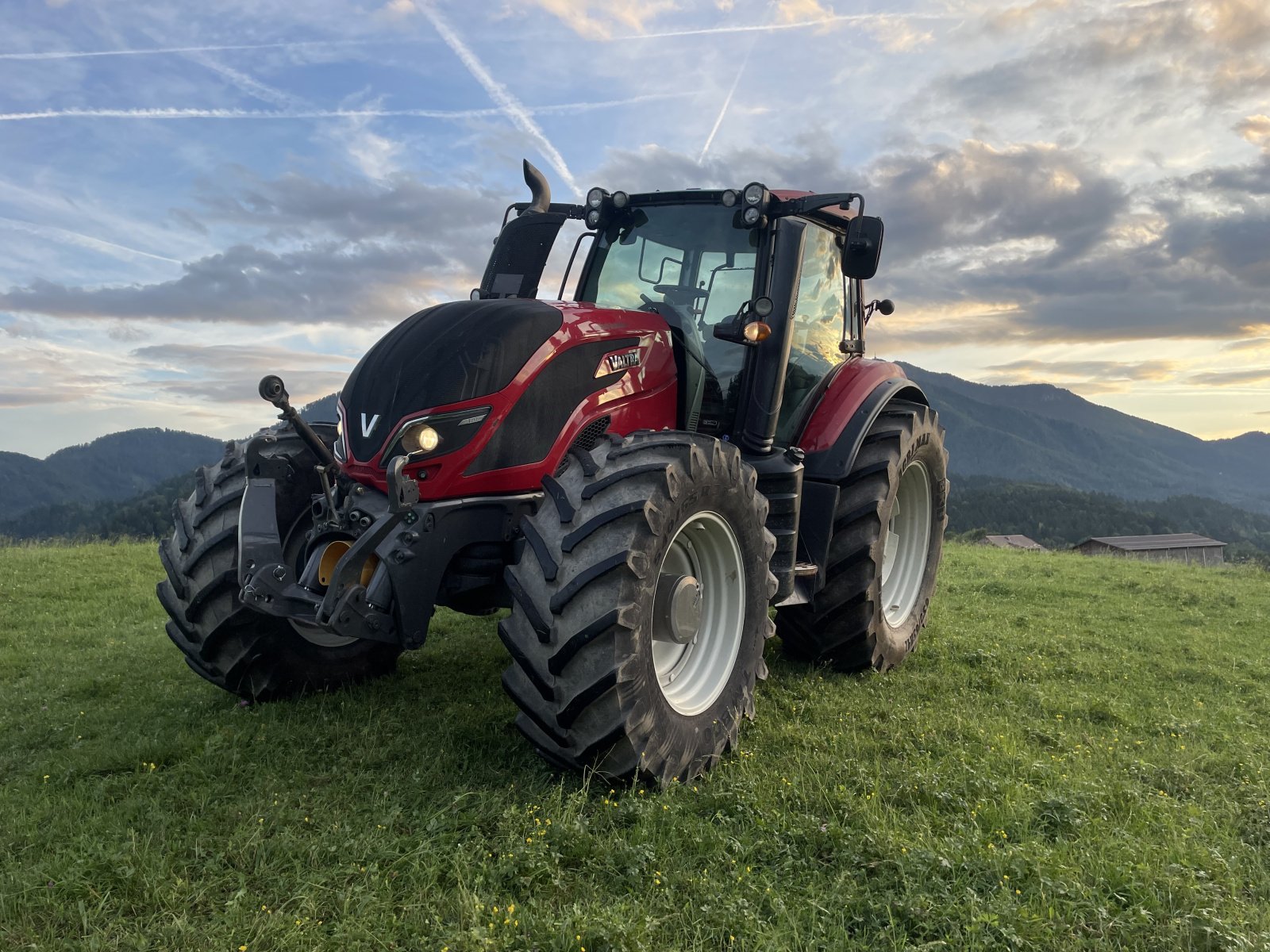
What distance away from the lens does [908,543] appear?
656 cm

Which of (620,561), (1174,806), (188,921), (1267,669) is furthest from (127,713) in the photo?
(1267,669)

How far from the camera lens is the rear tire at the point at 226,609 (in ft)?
13.5

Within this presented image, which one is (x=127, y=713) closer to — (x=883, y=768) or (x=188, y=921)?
(x=188, y=921)

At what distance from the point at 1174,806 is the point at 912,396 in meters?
3.33

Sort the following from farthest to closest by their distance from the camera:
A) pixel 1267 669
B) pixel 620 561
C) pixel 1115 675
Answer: pixel 1267 669
pixel 1115 675
pixel 620 561

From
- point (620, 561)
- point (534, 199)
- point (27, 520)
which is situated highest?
point (534, 199)

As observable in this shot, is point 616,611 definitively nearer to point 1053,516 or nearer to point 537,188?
point 537,188

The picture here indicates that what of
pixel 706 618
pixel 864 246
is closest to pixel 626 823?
pixel 706 618

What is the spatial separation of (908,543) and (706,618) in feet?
9.78

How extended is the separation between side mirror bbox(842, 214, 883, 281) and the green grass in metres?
2.47

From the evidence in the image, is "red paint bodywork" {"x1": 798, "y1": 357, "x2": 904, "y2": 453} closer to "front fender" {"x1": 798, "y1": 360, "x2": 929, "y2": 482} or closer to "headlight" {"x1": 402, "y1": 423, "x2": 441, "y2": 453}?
"front fender" {"x1": 798, "y1": 360, "x2": 929, "y2": 482}

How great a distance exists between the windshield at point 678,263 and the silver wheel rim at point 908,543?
2231mm

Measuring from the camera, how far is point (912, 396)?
20.6ft

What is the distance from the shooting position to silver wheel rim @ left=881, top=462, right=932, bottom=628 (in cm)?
636
